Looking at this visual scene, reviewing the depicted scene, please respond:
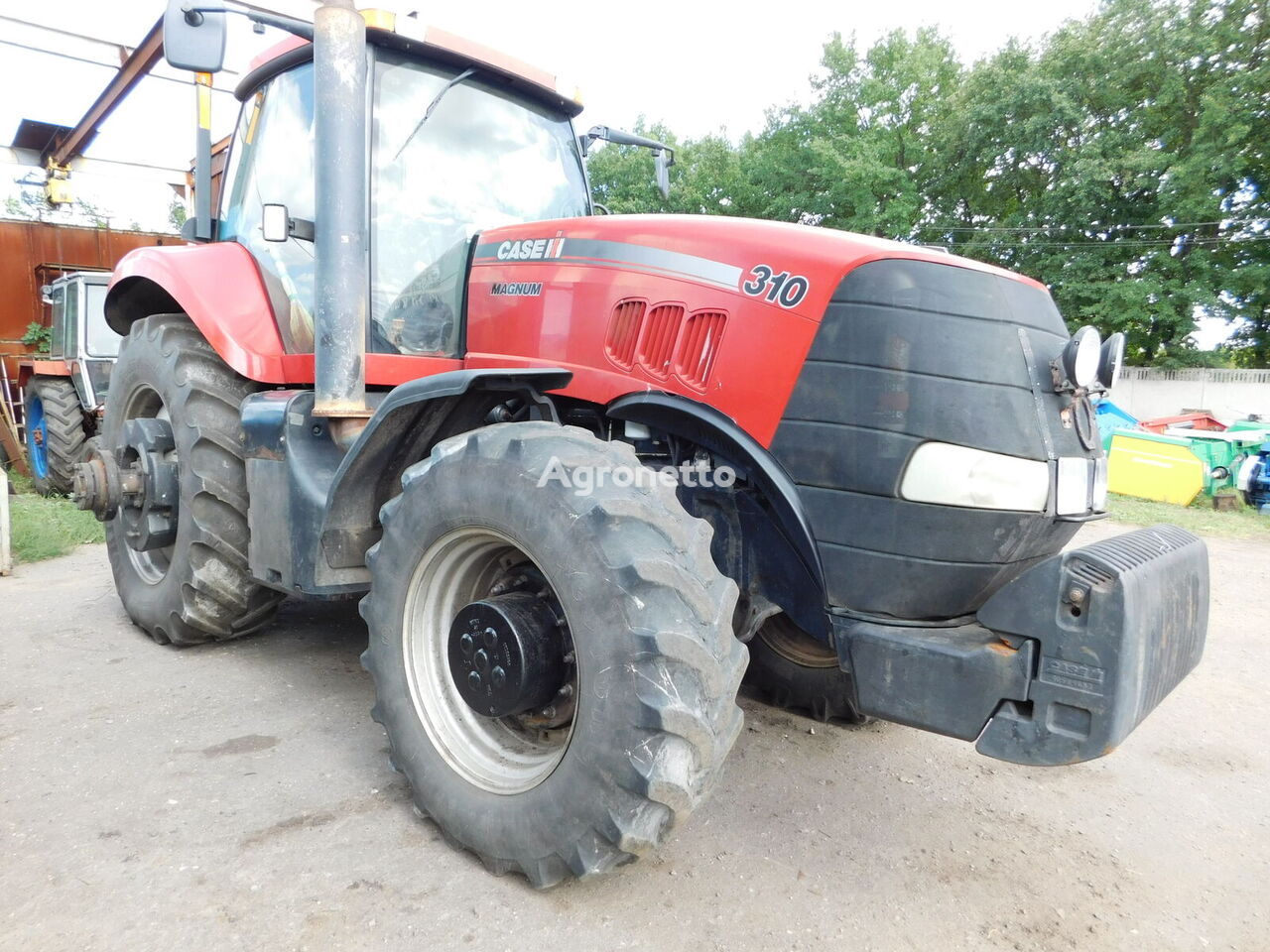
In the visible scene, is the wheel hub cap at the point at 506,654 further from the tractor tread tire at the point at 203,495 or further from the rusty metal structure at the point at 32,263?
the rusty metal structure at the point at 32,263

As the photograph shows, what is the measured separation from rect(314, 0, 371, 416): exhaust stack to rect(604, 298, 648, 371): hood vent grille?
0.91m

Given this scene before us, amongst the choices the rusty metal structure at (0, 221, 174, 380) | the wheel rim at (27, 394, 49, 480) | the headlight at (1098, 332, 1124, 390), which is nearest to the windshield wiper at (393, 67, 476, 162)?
the headlight at (1098, 332, 1124, 390)

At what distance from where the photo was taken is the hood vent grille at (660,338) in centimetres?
237

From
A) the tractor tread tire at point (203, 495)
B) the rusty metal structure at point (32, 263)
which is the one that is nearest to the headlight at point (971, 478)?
the tractor tread tire at point (203, 495)

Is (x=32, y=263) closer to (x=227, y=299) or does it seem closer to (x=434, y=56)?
(x=227, y=299)

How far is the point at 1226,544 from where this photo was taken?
27.0ft

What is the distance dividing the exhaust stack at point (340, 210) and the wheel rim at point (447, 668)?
0.75 metres

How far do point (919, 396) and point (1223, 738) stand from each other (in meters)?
2.65

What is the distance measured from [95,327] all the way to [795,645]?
8679mm

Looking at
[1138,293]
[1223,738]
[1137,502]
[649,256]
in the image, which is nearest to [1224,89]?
[1138,293]

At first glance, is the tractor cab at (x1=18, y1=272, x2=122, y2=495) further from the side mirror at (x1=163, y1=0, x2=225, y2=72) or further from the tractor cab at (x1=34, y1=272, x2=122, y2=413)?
the side mirror at (x1=163, y1=0, x2=225, y2=72)

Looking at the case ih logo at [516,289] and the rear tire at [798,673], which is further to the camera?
the rear tire at [798,673]

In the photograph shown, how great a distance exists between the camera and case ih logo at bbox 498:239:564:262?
270 centimetres

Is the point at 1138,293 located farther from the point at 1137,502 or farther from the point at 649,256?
the point at 649,256
